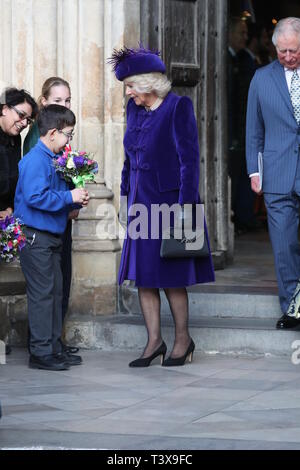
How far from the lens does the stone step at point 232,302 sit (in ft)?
28.1

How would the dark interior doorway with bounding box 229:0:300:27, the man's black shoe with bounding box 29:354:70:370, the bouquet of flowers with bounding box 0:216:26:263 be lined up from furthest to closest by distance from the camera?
the dark interior doorway with bounding box 229:0:300:27 < the man's black shoe with bounding box 29:354:70:370 < the bouquet of flowers with bounding box 0:216:26:263

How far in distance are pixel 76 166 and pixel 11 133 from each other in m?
0.63

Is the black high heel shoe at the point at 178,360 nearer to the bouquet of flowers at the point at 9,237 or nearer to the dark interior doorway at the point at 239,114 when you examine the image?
the bouquet of flowers at the point at 9,237

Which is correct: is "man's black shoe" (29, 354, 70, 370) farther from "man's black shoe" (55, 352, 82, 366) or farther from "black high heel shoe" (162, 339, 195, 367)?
"black high heel shoe" (162, 339, 195, 367)

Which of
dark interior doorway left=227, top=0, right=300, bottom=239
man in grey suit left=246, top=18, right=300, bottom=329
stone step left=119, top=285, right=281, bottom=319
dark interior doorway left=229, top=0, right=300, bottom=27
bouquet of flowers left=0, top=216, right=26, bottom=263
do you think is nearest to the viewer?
bouquet of flowers left=0, top=216, right=26, bottom=263

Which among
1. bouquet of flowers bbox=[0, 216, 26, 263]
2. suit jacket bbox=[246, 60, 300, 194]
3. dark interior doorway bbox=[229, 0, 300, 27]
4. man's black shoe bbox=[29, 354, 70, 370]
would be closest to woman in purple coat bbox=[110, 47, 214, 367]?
man's black shoe bbox=[29, 354, 70, 370]

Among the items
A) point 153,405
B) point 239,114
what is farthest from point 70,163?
point 239,114

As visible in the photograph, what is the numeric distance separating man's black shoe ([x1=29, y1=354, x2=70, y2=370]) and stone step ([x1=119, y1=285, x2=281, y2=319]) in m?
1.16

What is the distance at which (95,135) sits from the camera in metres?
9.01

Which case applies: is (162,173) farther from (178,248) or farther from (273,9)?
(273,9)

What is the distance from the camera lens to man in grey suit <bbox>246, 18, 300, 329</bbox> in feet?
26.6
